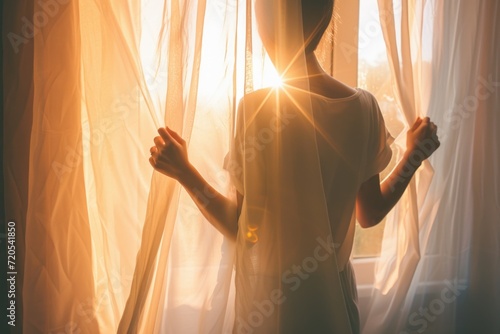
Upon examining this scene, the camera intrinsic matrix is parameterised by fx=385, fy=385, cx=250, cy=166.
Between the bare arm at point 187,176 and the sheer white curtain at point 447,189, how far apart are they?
17.0 inches

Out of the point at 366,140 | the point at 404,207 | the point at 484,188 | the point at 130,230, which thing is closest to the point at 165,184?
the point at 130,230

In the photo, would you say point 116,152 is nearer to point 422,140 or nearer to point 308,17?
point 308,17

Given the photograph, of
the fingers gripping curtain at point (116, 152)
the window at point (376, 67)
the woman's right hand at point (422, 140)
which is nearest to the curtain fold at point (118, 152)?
the fingers gripping curtain at point (116, 152)

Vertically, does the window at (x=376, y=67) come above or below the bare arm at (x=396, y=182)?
above

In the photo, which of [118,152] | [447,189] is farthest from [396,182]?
[118,152]

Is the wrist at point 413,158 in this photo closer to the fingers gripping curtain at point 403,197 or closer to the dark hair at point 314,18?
the fingers gripping curtain at point 403,197

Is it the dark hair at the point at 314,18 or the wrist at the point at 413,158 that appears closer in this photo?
the dark hair at the point at 314,18

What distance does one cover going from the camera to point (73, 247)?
28.2 inches

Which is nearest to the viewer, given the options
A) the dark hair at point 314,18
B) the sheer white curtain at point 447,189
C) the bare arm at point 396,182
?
the dark hair at point 314,18

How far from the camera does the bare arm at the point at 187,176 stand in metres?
0.65

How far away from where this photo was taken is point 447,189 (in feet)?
2.99

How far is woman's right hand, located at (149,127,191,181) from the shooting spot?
64 centimetres

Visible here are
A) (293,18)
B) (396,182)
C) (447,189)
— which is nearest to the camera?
(293,18)

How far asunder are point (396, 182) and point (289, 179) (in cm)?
27
